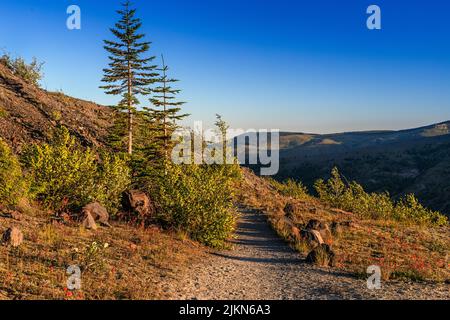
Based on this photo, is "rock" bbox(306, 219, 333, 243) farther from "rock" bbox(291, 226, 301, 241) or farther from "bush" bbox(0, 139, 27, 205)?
"bush" bbox(0, 139, 27, 205)

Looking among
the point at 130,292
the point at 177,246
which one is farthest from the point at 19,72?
the point at 130,292

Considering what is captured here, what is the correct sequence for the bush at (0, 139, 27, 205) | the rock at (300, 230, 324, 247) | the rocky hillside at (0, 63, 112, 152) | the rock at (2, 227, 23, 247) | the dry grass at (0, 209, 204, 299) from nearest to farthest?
the dry grass at (0, 209, 204, 299) < the rock at (2, 227, 23, 247) < the bush at (0, 139, 27, 205) < the rock at (300, 230, 324, 247) < the rocky hillside at (0, 63, 112, 152)

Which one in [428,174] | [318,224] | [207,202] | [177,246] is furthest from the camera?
[428,174]

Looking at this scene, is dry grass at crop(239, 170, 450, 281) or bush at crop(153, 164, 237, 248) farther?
bush at crop(153, 164, 237, 248)

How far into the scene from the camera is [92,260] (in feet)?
33.7

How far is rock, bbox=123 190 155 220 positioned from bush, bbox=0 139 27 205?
215 inches

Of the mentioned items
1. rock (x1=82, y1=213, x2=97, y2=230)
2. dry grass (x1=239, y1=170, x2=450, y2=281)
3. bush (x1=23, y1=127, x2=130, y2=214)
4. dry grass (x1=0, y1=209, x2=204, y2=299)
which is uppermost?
bush (x1=23, y1=127, x2=130, y2=214)

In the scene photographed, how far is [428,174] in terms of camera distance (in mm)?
97438

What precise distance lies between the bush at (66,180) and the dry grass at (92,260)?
1.66 meters

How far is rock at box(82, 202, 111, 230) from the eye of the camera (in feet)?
48.7

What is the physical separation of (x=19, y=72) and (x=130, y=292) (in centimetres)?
4848

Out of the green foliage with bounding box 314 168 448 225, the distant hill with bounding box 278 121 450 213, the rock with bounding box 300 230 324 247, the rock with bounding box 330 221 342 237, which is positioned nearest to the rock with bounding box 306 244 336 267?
the rock with bounding box 300 230 324 247

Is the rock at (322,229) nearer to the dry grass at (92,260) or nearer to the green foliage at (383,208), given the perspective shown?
the dry grass at (92,260)

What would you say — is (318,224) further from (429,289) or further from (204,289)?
(204,289)
